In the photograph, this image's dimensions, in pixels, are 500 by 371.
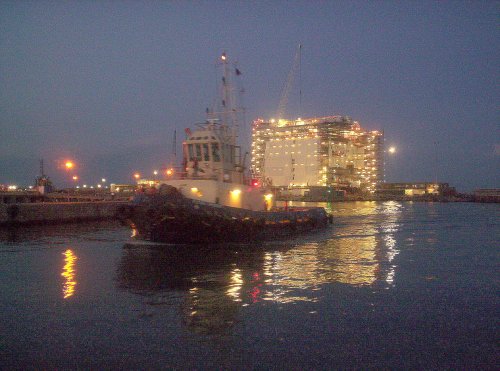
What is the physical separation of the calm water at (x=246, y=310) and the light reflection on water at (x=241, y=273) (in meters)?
0.05

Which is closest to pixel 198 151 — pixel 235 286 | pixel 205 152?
pixel 205 152

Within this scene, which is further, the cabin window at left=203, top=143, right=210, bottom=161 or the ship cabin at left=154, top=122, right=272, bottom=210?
the cabin window at left=203, top=143, right=210, bottom=161

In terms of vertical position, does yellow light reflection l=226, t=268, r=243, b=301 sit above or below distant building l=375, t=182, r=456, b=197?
below

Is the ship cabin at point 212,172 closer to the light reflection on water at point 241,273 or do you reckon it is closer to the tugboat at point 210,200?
the tugboat at point 210,200

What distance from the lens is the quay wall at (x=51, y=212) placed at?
31791 millimetres

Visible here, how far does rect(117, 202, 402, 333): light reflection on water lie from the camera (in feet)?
36.1

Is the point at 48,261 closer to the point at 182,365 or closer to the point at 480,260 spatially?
the point at 182,365

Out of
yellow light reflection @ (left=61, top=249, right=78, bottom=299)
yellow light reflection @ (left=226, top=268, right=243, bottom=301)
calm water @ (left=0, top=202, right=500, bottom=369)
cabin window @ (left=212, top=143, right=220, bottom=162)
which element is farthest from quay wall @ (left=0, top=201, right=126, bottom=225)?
yellow light reflection @ (left=226, top=268, right=243, bottom=301)

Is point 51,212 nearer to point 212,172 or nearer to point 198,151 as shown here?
point 198,151

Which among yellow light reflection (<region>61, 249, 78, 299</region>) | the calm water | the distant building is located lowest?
the calm water

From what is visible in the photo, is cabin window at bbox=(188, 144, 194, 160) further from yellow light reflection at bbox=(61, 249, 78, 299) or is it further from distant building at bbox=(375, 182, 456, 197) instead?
distant building at bbox=(375, 182, 456, 197)

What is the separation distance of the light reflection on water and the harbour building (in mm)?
93519

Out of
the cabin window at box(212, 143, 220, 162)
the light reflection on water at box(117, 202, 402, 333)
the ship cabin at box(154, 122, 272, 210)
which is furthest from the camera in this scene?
the cabin window at box(212, 143, 220, 162)

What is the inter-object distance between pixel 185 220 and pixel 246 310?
32.1 feet
